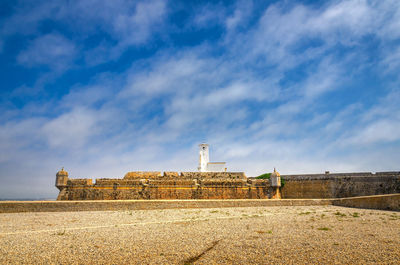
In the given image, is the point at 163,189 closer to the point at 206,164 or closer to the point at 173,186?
the point at 173,186

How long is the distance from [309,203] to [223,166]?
49.6ft

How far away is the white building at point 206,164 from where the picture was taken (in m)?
28.2

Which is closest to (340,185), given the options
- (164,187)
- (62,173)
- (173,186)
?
(173,186)

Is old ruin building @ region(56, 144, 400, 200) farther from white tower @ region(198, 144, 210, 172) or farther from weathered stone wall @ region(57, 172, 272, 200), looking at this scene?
white tower @ region(198, 144, 210, 172)

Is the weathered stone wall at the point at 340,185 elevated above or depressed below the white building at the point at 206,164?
below

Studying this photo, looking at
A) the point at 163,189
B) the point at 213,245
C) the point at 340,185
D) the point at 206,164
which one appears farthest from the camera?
the point at 206,164

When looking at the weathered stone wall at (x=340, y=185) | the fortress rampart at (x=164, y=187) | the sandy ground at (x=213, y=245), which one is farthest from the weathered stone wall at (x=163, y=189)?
the sandy ground at (x=213, y=245)

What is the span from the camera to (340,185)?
20.3 metres

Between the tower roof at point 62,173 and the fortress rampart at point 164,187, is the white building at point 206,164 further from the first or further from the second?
Result: the tower roof at point 62,173

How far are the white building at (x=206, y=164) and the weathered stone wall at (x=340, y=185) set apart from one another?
25.9 ft

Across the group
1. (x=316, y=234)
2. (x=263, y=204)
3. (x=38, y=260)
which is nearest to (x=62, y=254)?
(x=38, y=260)

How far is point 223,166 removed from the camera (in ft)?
92.4

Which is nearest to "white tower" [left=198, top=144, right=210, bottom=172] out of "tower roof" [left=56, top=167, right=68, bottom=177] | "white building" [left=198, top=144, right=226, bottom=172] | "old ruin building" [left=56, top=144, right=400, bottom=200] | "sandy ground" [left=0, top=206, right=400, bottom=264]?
"white building" [left=198, top=144, right=226, bottom=172]

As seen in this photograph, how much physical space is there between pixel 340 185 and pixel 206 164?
14310 millimetres
